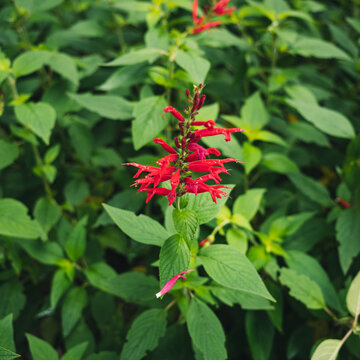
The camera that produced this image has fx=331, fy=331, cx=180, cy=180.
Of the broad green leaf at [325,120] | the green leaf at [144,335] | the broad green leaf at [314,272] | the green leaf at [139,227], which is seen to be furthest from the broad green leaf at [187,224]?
the broad green leaf at [325,120]

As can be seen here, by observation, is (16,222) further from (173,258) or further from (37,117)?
(173,258)

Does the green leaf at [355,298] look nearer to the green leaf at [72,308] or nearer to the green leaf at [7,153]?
the green leaf at [72,308]

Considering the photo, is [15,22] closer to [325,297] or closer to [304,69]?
[304,69]

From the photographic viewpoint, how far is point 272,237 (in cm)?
152

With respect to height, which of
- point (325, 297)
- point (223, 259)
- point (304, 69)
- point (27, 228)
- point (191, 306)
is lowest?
point (325, 297)

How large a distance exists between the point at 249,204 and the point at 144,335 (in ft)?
2.28

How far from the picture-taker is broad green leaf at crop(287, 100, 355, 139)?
169 cm

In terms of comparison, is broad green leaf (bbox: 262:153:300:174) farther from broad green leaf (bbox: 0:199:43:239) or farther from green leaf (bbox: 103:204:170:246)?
broad green leaf (bbox: 0:199:43:239)

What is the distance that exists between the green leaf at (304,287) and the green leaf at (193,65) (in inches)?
35.8

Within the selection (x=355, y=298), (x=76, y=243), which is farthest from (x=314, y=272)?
(x=76, y=243)

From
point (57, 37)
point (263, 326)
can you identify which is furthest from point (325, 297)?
point (57, 37)

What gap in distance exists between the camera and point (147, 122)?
1.45 meters

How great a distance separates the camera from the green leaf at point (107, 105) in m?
1.64

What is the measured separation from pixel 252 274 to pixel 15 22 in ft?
6.51
